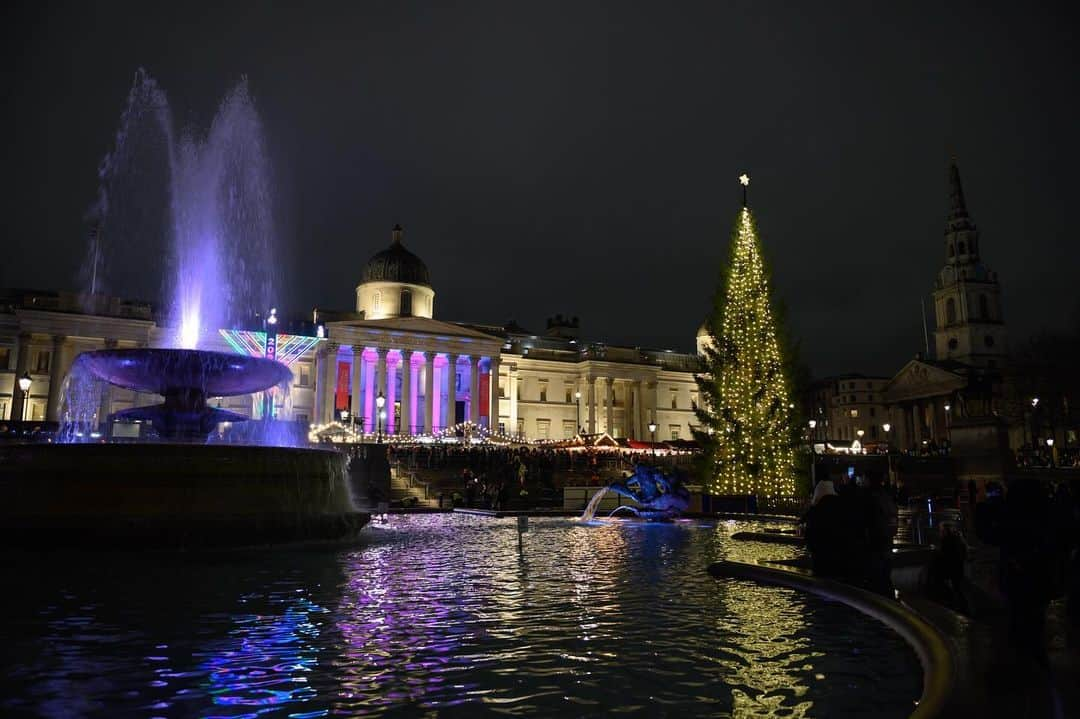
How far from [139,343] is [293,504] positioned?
47647mm

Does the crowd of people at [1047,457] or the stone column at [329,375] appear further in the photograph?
the stone column at [329,375]

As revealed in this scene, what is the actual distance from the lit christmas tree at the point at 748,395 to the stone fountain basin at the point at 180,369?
1477 cm

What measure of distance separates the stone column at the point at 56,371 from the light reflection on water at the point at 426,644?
47654 mm

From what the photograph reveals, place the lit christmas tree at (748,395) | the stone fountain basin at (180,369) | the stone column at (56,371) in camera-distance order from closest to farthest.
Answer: the stone fountain basin at (180,369) < the lit christmas tree at (748,395) < the stone column at (56,371)

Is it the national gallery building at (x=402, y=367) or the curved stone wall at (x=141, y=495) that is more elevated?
the national gallery building at (x=402, y=367)

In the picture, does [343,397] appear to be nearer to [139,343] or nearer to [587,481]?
[139,343]

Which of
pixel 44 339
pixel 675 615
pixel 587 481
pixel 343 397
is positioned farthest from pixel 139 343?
pixel 675 615

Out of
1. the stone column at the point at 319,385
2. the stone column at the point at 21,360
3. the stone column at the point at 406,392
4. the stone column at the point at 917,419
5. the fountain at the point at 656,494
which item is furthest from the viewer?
the stone column at the point at 917,419

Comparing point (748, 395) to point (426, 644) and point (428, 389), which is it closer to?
point (426, 644)

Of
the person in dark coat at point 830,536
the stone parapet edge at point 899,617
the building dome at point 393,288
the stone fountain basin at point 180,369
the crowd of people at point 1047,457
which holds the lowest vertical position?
the stone parapet edge at point 899,617

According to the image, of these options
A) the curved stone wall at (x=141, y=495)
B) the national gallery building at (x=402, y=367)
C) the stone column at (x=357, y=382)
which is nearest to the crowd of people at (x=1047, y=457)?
the national gallery building at (x=402, y=367)

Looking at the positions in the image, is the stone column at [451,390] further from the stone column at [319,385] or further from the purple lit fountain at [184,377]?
the purple lit fountain at [184,377]

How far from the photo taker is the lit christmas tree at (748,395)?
2431 cm

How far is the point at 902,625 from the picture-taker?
5801mm
